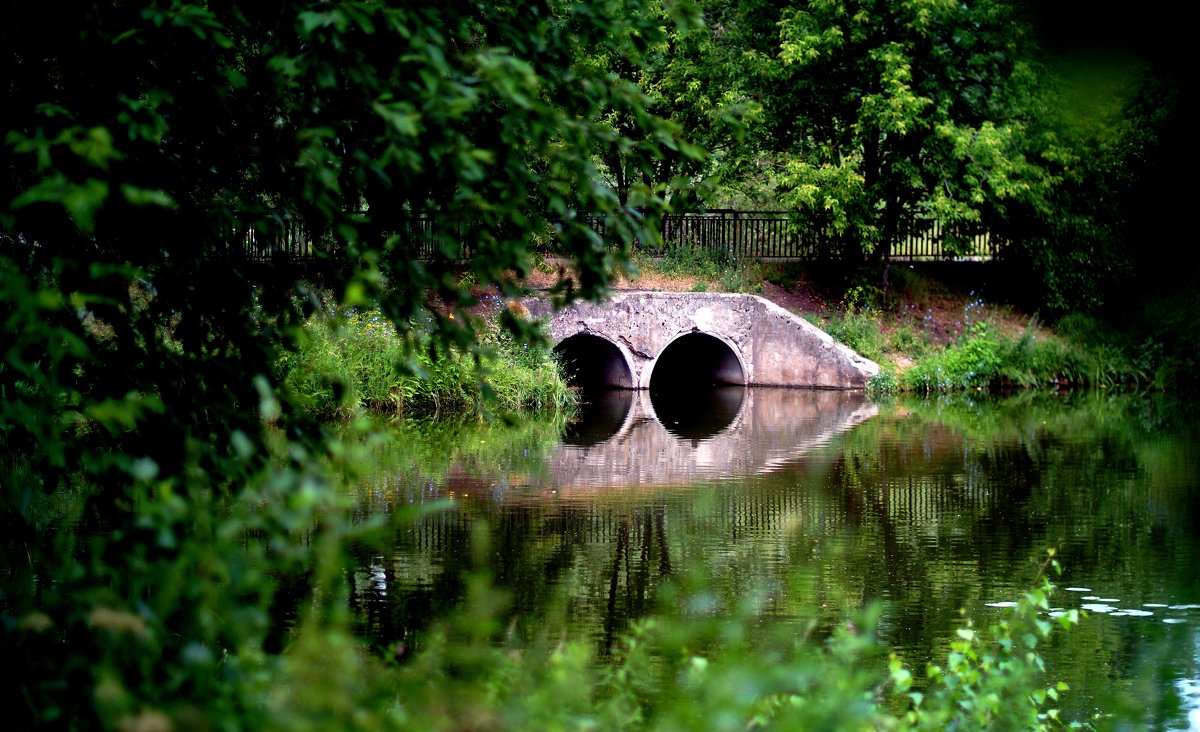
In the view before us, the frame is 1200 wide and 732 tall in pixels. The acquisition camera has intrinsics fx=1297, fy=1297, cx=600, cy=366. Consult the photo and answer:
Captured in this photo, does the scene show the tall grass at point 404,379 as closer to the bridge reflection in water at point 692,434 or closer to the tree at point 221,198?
the bridge reflection in water at point 692,434

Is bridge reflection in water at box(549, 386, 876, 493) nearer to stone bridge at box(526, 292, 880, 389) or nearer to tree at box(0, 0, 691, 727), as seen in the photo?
stone bridge at box(526, 292, 880, 389)

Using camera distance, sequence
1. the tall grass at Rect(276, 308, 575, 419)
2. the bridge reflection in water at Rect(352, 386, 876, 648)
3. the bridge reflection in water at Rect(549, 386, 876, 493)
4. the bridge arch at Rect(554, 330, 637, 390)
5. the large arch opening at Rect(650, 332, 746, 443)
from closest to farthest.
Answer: the bridge reflection in water at Rect(352, 386, 876, 648) < the bridge reflection in water at Rect(549, 386, 876, 493) < the tall grass at Rect(276, 308, 575, 419) < the large arch opening at Rect(650, 332, 746, 443) < the bridge arch at Rect(554, 330, 637, 390)

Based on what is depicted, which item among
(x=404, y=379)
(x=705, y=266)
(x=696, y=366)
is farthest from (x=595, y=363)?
(x=404, y=379)

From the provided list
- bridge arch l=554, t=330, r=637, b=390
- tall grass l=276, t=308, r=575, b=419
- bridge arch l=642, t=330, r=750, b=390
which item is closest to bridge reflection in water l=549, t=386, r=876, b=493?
bridge arch l=554, t=330, r=637, b=390

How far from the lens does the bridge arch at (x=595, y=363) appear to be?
26.6 meters

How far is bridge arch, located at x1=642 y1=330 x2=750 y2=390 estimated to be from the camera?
90.4ft

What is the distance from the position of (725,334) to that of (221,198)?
21.8 metres

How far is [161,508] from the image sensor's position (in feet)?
8.30

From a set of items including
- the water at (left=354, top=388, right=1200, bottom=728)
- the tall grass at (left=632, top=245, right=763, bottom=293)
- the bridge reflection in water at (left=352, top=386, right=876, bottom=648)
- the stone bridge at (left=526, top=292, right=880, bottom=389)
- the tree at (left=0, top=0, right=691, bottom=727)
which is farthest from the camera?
the tall grass at (left=632, top=245, right=763, bottom=293)

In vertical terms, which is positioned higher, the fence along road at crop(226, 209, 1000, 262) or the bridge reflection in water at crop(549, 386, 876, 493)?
the fence along road at crop(226, 209, 1000, 262)

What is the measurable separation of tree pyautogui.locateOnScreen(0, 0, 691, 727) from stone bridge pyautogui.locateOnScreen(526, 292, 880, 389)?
19930mm

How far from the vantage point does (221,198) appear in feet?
14.5

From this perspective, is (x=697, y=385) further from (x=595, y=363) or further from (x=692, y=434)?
(x=692, y=434)

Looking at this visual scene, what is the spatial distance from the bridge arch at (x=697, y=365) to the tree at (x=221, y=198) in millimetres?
21747
